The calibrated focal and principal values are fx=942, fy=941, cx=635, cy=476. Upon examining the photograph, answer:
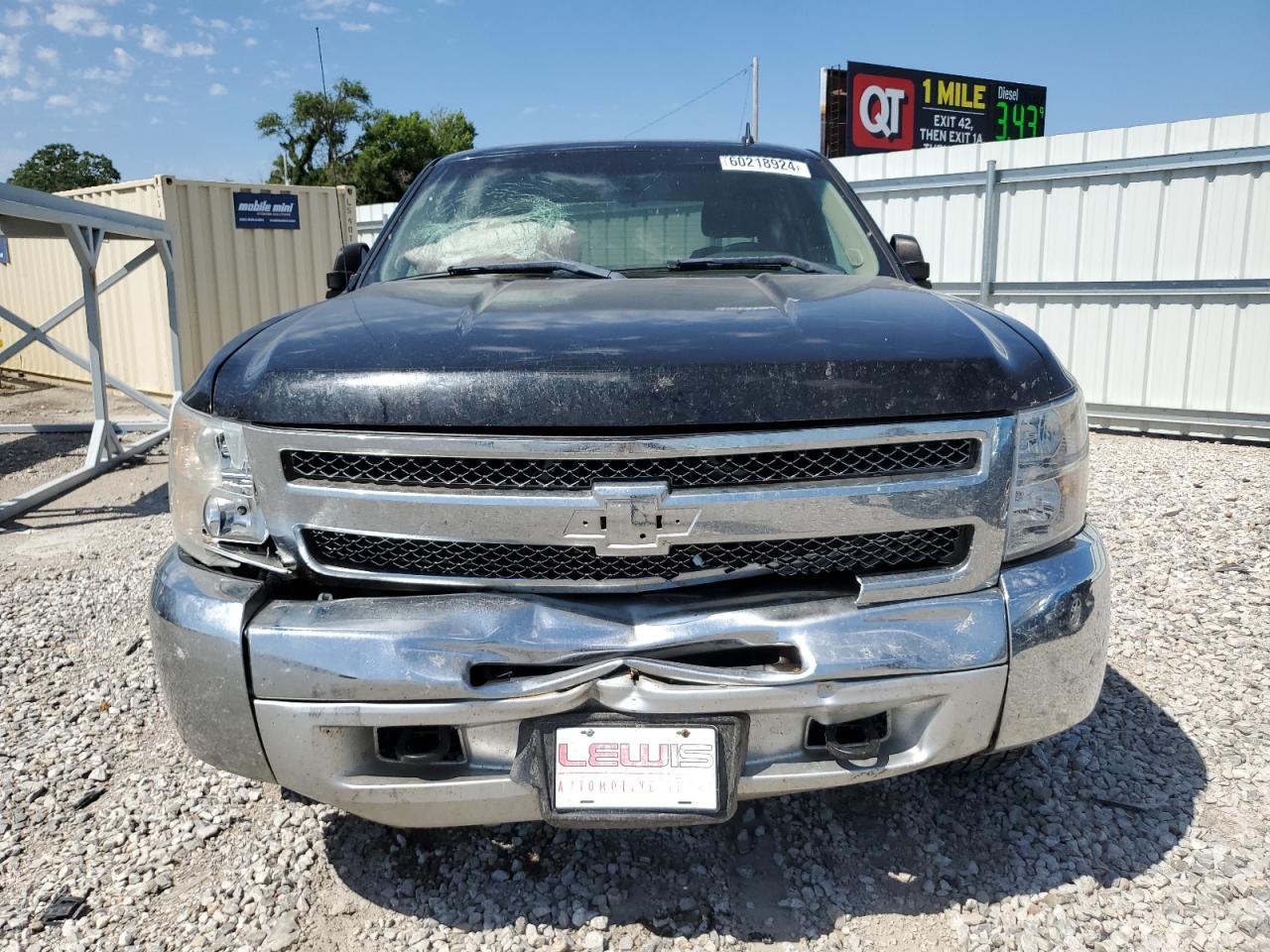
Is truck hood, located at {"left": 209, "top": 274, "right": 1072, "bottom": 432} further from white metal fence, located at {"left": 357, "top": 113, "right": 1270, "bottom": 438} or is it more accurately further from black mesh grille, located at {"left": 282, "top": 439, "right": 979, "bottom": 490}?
white metal fence, located at {"left": 357, "top": 113, "right": 1270, "bottom": 438}

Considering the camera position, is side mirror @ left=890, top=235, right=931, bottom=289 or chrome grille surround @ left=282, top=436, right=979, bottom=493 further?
side mirror @ left=890, top=235, right=931, bottom=289

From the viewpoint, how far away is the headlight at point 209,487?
1925 millimetres

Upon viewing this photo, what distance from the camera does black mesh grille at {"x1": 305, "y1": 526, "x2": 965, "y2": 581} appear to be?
6.14 ft

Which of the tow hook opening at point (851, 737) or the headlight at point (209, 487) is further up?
the headlight at point (209, 487)

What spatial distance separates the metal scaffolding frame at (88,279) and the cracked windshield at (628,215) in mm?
3977

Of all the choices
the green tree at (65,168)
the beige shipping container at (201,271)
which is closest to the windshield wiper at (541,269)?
the beige shipping container at (201,271)

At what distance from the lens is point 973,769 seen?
8.33ft

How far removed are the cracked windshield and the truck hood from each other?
87 cm

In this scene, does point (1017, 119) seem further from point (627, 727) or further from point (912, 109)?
point (627, 727)

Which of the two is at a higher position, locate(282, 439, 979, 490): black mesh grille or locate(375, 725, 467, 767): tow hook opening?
locate(282, 439, 979, 490): black mesh grille

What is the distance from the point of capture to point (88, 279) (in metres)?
6.91

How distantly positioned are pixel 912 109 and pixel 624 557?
27.5 meters

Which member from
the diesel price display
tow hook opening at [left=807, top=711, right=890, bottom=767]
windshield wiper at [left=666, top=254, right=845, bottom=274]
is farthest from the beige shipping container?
the diesel price display

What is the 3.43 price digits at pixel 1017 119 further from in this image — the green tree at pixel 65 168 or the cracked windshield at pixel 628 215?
the green tree at pixel 65 168
